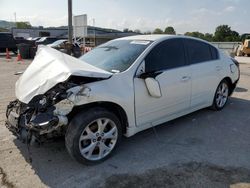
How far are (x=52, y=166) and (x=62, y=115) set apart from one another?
2.60ft

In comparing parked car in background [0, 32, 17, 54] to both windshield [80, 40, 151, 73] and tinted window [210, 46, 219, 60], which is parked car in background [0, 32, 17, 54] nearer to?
windshield [80, 40, 151, 73]

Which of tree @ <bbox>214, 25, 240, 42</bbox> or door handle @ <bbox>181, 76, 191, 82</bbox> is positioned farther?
tree @ <bbox>214, 25, 240, 42</bbox>

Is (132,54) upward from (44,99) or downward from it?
upward

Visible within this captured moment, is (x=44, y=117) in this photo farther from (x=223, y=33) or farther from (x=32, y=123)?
(x=223, y=33)

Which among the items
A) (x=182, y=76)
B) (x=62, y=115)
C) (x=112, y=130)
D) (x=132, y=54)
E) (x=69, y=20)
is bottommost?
(x=112, y=130)

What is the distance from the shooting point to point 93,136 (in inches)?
139

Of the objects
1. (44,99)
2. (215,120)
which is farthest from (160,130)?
(44,99)

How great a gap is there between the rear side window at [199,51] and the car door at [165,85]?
0.24 meters

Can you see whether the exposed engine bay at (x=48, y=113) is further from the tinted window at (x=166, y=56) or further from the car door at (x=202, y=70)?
the car door at (x=202, y=70)

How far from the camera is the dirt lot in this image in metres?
3.21

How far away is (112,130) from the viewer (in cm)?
369

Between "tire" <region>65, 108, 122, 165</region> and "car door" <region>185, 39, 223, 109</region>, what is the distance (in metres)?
1.90

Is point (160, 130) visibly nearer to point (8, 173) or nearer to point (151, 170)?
point (151, 170)

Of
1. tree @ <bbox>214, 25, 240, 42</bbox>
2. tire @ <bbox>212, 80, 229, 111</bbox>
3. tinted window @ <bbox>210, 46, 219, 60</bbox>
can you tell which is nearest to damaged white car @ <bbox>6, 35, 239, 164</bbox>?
tinted window @ <bbox>210, 46, 219, 60</bbox>
